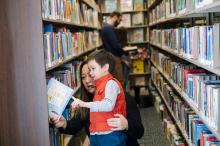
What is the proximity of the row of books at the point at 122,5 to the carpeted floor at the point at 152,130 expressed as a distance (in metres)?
2.63

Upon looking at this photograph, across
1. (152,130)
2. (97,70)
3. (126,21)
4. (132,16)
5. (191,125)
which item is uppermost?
(132,16)

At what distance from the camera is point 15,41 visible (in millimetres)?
2135

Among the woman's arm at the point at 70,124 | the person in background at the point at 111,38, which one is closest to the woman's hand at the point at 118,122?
the woman's arm at the point at 70,124

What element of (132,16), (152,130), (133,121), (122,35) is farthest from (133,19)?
(133,121)

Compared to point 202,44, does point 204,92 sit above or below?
below

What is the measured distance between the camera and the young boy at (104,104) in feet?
7.78

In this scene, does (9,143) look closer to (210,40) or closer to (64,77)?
(64,77)

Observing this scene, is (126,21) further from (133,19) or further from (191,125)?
(191,125)

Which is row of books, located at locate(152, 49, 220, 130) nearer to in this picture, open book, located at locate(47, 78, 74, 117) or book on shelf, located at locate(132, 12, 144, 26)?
open book, located at locate(47, 78, 74, 117)

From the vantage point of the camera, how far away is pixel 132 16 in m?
8.13

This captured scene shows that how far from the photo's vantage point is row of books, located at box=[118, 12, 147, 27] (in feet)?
26.3

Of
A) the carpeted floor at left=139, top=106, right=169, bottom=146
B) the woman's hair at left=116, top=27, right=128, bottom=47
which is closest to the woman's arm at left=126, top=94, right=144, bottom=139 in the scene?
the carpeted floor at left=139, top=106, right=169, bottom=146

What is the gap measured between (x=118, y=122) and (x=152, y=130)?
3.00 m

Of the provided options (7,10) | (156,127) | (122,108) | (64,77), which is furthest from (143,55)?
(7,10)
